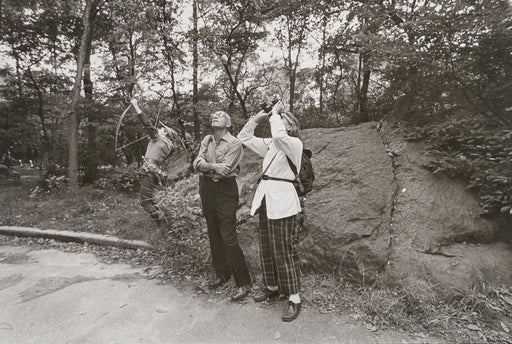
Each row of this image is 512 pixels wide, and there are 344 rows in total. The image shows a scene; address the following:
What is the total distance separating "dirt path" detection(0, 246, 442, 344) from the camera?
9.58ft

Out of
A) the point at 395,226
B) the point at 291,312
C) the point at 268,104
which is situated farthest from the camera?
the point at 395,226

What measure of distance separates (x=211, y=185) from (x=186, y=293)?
140cm

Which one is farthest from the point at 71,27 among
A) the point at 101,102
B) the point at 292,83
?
the point at 292,83

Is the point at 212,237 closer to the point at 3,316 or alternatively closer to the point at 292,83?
the point at 3,316

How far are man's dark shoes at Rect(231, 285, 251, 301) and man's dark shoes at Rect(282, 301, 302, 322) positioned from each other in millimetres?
552

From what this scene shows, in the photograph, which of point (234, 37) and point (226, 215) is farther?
point (234, 37)

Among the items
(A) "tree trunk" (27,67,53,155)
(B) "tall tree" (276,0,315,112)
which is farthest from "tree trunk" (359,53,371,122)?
(A) "tree trunk" (27,67,53,155)

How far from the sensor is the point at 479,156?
3.77 m

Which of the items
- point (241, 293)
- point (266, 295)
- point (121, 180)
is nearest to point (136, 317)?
point (241, 293)

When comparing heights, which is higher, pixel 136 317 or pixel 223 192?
pixel 223 192

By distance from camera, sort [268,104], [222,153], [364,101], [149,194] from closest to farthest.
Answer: [268,104] < [222,153] < [149,194] < [364,101]

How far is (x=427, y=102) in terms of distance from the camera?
4508 millimetres

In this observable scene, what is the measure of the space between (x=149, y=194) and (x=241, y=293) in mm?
2968

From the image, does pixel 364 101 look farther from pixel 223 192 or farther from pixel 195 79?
pixel 223 192
